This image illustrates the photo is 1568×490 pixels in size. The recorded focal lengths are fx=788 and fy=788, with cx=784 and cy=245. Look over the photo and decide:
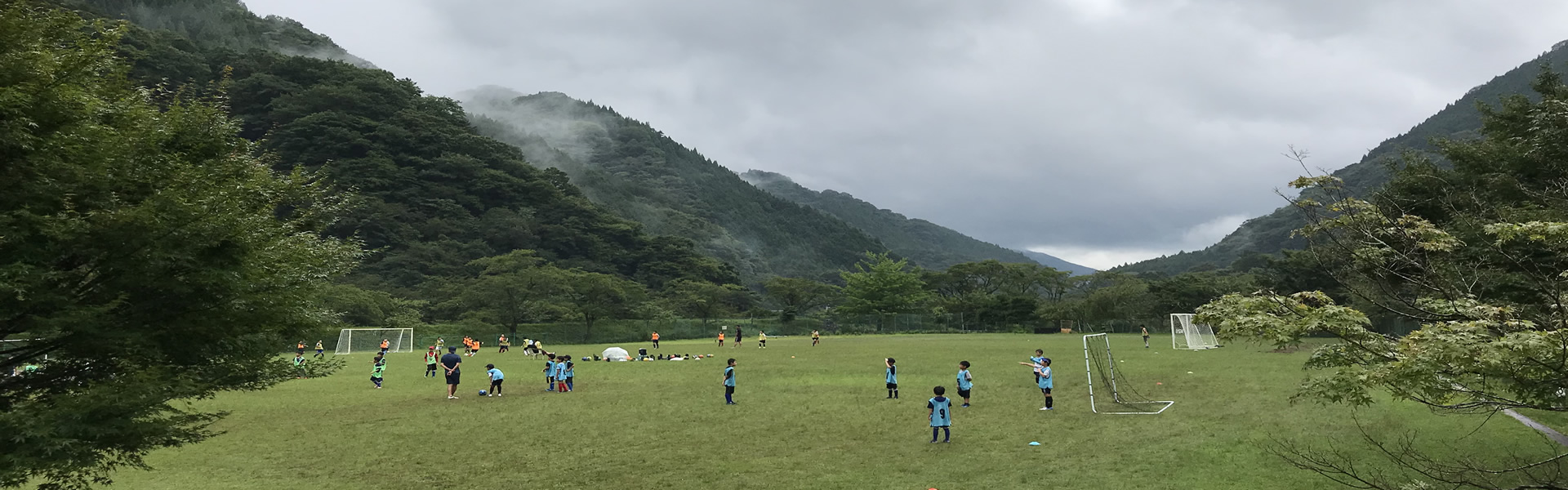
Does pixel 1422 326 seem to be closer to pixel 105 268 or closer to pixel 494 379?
pixel 105 268

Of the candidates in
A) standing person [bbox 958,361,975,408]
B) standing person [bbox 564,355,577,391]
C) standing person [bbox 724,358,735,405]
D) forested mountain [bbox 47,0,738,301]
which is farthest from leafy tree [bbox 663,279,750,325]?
standing person [bbox 958,361,975,408]

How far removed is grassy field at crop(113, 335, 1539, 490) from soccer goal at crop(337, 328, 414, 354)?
77.1 feet

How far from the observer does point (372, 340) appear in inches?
1805

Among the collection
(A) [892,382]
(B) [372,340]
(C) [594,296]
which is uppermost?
(C) [594,296]

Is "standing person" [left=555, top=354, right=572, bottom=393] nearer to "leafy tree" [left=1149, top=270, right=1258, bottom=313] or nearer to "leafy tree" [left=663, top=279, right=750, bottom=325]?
Result: "leafy tree" [left=663, top=279, right=750, bottom=325]

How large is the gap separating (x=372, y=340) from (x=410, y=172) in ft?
160

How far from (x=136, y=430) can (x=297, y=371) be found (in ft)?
5.58

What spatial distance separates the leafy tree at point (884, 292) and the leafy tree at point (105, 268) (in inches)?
3080

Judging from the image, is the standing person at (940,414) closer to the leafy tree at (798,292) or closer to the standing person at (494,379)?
the standing person at (494,379)

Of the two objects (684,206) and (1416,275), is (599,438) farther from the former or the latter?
(684,206)

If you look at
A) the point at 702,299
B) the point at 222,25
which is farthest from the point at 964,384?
the point at 222,25

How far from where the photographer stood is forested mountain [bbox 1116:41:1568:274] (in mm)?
123312

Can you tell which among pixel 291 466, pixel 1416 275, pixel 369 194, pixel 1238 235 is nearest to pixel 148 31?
pixel 369 194

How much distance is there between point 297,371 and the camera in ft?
25.5
